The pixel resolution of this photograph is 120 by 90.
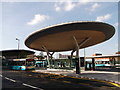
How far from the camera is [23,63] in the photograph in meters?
35.2

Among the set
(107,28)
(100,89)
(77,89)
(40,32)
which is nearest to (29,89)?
(77,89)

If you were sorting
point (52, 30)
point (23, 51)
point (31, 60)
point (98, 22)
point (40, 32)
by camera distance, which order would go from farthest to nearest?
point (23, 51), point (31, 60), point (40, 32), point (52, 30), point (98, 22)

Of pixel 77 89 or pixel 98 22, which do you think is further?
pixel 98 22

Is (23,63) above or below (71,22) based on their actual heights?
below

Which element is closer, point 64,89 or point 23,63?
point 64,89

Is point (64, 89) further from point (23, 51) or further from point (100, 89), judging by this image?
point (23, 51)

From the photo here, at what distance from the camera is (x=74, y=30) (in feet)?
80.0

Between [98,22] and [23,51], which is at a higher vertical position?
[98,22]

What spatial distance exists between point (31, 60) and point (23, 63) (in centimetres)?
245

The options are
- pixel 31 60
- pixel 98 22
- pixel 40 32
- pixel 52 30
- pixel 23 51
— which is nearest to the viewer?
pixel 98 22

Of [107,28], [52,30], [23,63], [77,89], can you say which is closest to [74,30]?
[52,30]

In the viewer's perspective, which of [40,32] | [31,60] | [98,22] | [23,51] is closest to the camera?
[98,22]

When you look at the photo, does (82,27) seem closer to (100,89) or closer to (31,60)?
(100,89)

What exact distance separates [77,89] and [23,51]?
6975 cm
